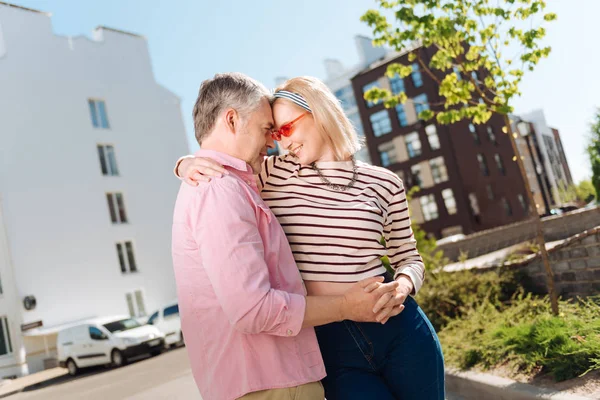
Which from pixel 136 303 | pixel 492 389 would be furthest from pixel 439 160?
pixel 492 389

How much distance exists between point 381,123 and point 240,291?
47963 mm

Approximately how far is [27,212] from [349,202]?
2839 centimetres

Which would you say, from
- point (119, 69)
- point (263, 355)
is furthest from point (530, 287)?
point (119, 69)

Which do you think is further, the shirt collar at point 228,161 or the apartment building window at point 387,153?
the apartment building window at point 387,153

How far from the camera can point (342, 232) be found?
225 cm

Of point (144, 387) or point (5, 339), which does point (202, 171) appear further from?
point (5, 339)

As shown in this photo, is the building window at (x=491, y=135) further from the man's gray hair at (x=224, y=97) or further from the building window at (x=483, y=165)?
the man's gray hair at (x=224, y=97)

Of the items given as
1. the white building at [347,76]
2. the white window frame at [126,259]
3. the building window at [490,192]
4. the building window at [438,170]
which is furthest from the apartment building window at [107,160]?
the white building at [347,76]

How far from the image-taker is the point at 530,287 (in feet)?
28.9

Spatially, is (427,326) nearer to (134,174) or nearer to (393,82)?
(134,174)

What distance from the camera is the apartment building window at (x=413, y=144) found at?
4644 cm

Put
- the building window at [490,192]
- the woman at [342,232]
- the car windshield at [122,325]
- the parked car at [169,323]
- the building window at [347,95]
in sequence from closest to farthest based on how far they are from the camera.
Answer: the woman at [342,232] < the car windshield at [122,325] < the parked car at [169,323] < the building window at [490,192] < the building window at [347,95]

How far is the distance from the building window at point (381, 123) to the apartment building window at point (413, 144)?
193 cm

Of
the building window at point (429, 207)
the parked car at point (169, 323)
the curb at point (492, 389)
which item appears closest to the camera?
the curb at point (492, 389)
